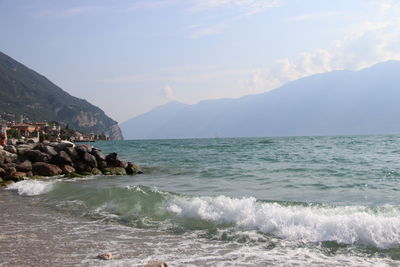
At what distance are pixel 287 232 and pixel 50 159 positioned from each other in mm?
23403

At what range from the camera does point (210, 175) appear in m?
24.0

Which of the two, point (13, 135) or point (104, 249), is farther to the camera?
point (13, 135)

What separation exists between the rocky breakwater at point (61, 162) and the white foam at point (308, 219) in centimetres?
1649

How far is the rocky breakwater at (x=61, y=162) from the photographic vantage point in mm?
26250

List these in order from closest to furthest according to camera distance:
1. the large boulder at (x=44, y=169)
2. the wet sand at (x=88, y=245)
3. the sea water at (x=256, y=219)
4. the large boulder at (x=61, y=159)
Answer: the wet sand at (x=88, y=245) → the sea water at (x=256, y=219) → the large boulder at (x=44, y=169) → the large boulder at (x=61, y=159)

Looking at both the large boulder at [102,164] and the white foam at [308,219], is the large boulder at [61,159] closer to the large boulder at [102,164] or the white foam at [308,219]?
the large boulder at [102,164]

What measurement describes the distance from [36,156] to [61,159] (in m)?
1.99

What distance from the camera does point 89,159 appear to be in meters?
29.4

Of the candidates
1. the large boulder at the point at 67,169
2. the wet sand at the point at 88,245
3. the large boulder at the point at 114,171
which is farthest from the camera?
the large boulder at the point at 114,171

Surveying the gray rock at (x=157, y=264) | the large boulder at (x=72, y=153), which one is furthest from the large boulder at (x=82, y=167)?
the gray rock at (x=157, y=264)

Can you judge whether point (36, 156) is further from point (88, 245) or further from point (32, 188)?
point (88, 245)

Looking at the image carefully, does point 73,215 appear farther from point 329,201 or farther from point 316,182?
point 316,182

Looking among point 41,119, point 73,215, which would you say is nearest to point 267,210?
point 73,215

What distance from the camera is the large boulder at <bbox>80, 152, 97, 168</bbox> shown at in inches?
1147
